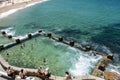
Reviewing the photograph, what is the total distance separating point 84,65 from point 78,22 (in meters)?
27.1

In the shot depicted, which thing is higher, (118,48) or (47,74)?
(47,74)

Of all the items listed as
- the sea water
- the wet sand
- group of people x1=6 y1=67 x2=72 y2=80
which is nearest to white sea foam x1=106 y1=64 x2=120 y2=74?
the sea water

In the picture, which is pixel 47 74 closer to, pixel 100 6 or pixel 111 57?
pixel 111 57

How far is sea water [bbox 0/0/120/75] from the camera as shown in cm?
4227

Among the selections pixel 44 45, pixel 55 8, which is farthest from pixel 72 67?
pixel 55 8

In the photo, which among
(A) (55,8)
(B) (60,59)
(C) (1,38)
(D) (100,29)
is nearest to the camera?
(B) (60,59)

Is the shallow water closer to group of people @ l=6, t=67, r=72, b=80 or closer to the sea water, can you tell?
the sea water

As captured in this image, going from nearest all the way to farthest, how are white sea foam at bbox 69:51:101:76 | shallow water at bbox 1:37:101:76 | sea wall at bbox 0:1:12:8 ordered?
white sea foam at bbox 69:51:101:76 → shallow water at bbox 1:37:101:76 → sea wall at bbox 0:1:12:8

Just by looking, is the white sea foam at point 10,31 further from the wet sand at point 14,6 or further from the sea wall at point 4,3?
the sea wall at point 4,3

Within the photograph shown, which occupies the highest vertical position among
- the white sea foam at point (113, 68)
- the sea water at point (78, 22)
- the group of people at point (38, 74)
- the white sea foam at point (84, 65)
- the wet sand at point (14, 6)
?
the group of people at point (38, 74)

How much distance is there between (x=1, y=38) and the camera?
43.5 m

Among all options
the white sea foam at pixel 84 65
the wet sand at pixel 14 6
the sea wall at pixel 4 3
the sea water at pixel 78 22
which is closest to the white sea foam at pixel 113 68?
the sea water at pixel 78 22

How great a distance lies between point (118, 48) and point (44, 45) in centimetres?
1403

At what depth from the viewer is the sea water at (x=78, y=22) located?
4227 cm
